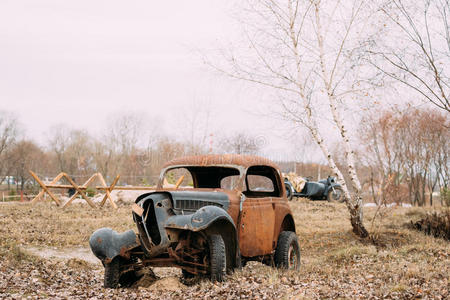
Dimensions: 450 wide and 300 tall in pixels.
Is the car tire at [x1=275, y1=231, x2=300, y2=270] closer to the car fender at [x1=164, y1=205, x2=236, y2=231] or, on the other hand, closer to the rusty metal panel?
the rusty metal panel

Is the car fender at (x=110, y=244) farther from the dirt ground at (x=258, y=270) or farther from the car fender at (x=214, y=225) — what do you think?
the car fender at (x=214, y=225)

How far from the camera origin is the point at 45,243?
1090 centimetres

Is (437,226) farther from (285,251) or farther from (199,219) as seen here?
(199,219)

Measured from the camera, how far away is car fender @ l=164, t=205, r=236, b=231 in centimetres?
565

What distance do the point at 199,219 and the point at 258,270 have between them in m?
2.84

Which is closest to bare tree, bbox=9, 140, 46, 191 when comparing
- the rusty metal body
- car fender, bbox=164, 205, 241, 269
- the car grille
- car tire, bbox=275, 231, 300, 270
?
car tire, bbox=275, 231, 300, 270

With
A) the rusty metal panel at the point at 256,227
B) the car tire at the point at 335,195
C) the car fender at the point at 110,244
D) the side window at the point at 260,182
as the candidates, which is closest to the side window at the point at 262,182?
the side window at the point at 260,182

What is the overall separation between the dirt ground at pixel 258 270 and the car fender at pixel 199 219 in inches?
29.4

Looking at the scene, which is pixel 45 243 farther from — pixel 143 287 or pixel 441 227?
pixel 441 227

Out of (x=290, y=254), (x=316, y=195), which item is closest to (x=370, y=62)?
(x=290, y=254)

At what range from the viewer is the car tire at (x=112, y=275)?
627 cm

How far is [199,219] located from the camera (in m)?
5.67

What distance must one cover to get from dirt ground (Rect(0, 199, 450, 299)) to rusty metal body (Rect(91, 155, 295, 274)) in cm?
34

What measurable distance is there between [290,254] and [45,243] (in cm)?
620
